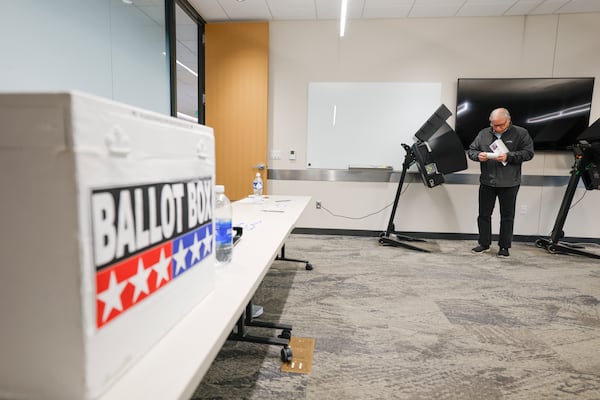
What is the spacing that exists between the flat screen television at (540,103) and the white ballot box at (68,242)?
414 cm

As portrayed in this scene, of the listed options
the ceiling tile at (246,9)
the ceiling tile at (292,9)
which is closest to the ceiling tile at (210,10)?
the ceiling tile at (246,9)

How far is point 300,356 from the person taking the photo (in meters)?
1.56

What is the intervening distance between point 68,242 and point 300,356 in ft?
4.62

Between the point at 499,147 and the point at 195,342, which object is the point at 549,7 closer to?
the point at 499,147

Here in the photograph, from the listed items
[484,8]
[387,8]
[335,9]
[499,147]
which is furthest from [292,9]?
[499,147]

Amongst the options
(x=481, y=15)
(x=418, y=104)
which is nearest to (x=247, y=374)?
(x=418, y=104)

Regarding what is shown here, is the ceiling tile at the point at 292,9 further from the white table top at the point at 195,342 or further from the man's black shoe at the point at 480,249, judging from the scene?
the white table top at the point at 195,342

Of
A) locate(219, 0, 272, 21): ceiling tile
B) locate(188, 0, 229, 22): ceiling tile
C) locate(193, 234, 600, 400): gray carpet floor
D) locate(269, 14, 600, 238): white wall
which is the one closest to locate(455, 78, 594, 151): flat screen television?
locate(269, 14, 600, 238): white wall

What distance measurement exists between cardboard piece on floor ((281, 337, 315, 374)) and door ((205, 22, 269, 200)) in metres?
2.68

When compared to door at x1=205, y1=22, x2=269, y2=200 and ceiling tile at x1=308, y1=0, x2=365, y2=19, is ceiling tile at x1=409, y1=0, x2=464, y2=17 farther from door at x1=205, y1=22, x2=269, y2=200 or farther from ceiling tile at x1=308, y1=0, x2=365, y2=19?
door at x1=205, y1=22, x2=269, y2=200

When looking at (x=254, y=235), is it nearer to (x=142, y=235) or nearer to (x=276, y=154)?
(x=142, y=235)

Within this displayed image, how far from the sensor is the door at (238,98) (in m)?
4.00

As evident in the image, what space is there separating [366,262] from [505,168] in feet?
5.54

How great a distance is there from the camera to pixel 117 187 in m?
0.42
